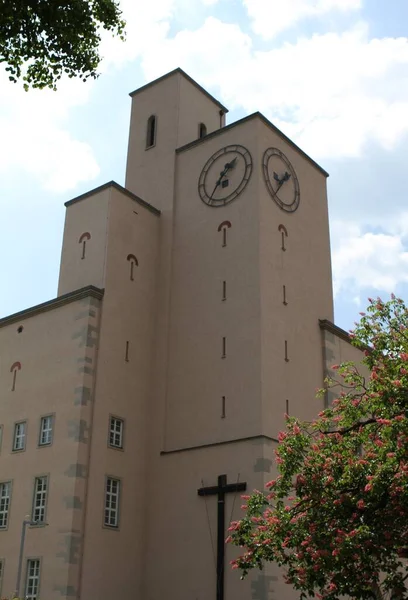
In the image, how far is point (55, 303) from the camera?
101ft

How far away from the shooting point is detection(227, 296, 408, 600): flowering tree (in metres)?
16.7

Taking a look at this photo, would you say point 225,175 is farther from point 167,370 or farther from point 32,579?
point 32,579

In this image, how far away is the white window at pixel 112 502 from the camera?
1102 inches

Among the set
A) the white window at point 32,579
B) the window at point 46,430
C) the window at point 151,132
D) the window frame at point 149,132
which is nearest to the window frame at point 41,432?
the window at point 46,430

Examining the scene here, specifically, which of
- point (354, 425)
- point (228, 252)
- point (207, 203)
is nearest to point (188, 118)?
point (207, 203)

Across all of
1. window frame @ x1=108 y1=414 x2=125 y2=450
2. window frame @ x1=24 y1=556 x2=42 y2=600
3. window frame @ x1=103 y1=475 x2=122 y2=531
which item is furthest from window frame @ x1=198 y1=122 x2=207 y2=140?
window frame @ x1=24 y1=556 x2=42 y2=600

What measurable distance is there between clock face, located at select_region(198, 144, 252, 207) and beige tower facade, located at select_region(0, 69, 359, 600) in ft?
0.20

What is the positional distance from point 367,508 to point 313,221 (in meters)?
19.2

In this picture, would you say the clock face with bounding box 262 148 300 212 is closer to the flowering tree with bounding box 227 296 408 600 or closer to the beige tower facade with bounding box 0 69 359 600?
the beige tower facade with bounding box 0 69 359 600

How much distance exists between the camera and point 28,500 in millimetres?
28469

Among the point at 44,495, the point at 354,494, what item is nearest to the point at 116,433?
the point at 44,495

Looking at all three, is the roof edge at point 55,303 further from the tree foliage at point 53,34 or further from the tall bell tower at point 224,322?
the tree foliage at point 53,34

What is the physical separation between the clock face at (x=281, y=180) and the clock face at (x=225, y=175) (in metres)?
0.87

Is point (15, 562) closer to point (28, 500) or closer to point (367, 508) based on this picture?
point (28, 500)
